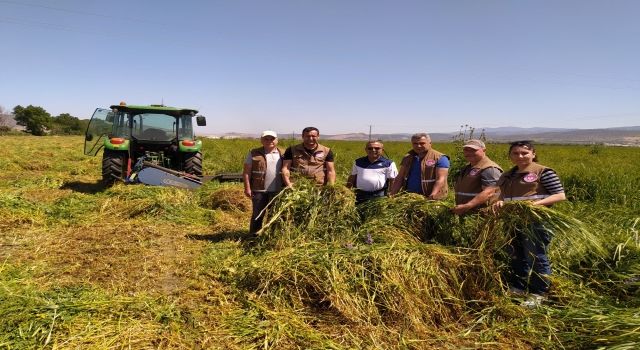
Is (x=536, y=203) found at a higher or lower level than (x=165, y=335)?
higher

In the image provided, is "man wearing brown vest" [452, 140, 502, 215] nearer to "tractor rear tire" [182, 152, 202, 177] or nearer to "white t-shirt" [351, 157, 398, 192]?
"white t-shirt" [351, 157, 398, 192]

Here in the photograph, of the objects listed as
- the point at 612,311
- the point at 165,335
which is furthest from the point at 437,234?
the point at 165,335

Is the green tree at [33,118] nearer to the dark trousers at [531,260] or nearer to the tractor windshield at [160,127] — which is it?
the tractor windshield at [160,127]

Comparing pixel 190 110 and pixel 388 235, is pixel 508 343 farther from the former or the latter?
pixel 190 110

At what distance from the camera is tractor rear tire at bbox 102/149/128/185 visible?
7500mm

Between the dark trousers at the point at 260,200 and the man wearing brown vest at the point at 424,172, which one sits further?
the dark trousers at the point at 260,200

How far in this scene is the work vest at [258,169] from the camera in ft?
14.7

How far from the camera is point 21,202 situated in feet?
18.1

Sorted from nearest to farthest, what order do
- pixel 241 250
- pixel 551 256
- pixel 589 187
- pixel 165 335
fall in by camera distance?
pixel 165 335
pixel 551 256
pixel 241 250
pixel 589 187

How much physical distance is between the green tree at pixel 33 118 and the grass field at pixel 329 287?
6018cm

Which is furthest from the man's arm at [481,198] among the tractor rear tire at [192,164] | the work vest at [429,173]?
the tractor rear tire at [192,164]

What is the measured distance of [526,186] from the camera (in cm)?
308

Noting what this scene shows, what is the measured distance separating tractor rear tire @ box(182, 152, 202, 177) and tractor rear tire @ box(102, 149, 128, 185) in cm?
124

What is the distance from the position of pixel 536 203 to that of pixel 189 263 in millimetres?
3260
